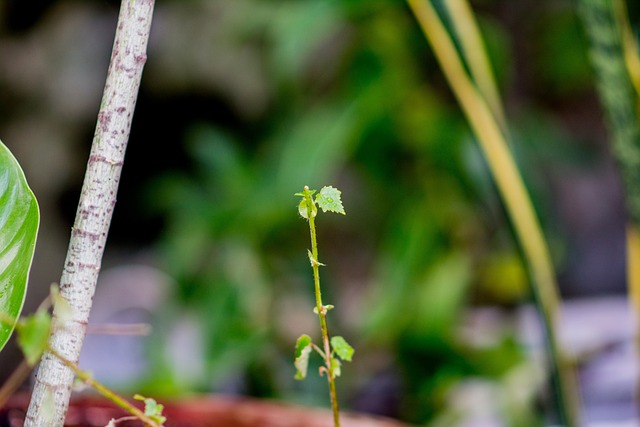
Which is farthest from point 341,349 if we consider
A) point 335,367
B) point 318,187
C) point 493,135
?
point 318,187

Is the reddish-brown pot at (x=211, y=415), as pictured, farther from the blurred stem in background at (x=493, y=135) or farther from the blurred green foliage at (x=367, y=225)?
the blurred green foliage at (x=367, y=225)

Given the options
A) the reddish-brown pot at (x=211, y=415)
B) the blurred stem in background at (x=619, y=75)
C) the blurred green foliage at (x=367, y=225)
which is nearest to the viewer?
the reddish-brown pot at (x=211, y=415)

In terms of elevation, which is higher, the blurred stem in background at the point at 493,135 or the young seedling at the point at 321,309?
the blurred stem in background at the point at 493,135

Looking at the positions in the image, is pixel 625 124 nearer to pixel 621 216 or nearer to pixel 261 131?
pixel 261 131

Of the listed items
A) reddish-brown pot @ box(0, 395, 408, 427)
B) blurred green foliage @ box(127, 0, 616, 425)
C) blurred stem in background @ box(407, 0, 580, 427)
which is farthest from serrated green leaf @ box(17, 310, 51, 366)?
blurred green foliage @ box(127, 0, 616, 425)

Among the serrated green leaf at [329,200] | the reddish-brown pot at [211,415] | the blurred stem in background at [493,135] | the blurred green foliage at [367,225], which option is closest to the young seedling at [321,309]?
the serrated green leaf at [329,200]

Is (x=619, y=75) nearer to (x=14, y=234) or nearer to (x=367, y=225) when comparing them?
(x=14, y=234)
